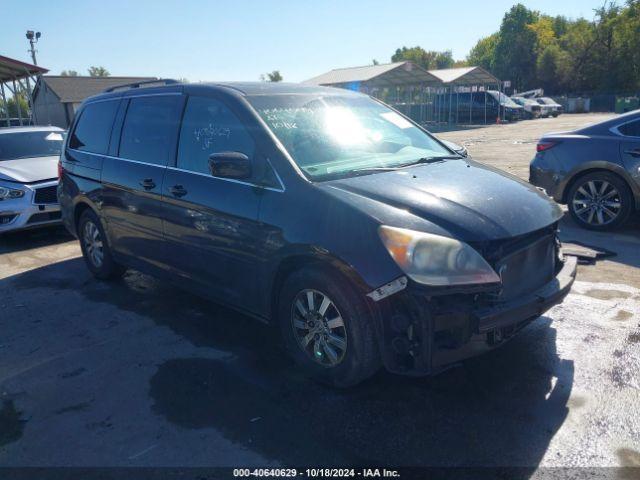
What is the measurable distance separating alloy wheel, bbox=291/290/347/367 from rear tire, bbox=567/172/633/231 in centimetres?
508

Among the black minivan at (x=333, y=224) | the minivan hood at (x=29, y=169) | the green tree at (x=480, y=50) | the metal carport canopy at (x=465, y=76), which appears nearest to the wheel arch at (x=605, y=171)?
the black minivan at (x=333, y=224)

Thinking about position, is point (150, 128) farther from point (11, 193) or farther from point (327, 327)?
point (11, 193)

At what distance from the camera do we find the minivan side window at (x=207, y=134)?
157 inches

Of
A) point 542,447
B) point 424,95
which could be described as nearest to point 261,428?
point 542,447

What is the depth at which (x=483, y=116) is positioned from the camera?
3812cm

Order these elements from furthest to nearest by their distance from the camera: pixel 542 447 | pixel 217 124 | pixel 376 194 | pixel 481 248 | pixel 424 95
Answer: pixel 424 95 → pixel 217 124 → pixel 376 194 → pixel 481 248 → pixel 542 447

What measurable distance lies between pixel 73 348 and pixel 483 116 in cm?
3753

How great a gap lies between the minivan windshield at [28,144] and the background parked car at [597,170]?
7.82m

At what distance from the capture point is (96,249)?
5.92m

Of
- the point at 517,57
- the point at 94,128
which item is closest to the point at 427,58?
the point at 517,57

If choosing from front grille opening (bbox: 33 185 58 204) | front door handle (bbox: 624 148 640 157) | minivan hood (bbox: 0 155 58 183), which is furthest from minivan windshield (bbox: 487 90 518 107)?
front grille opening (bbox: 33 185 58 204)

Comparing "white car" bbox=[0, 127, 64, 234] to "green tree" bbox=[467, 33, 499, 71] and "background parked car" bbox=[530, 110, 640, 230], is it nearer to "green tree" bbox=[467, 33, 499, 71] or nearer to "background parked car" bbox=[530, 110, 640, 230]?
"background parked car" bbox=[530, 110, 640, 230]

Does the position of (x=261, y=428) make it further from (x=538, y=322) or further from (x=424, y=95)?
(x=424, y=95)

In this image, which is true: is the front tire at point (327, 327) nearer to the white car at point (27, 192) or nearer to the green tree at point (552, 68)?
the white car at point (27, 192)
